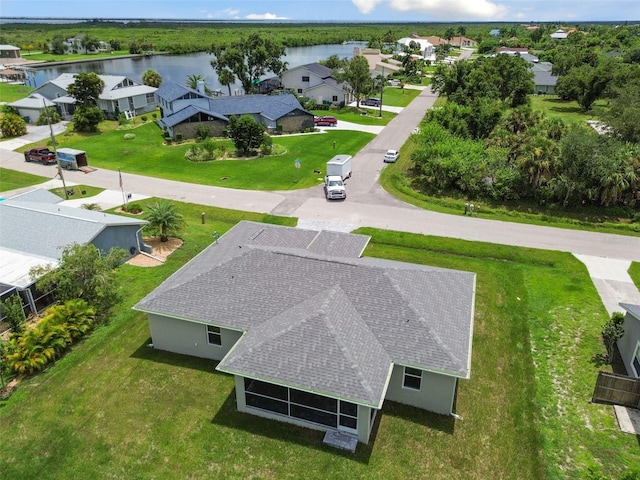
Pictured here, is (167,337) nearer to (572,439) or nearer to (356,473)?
(356,473)

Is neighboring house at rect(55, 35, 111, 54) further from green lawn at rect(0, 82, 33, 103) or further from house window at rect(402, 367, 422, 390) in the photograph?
house window at rect(402, 367, 422, 390)

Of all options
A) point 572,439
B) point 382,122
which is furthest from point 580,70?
point 572,439

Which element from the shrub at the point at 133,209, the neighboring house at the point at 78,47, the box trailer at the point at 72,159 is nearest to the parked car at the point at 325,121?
the box trailer at the point at 72,159

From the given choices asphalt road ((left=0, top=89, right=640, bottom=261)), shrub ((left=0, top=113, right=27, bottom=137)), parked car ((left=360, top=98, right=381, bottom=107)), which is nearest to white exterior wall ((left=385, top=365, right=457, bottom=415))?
asphalt road ((left=0, top=89, right=640, bottom=261))

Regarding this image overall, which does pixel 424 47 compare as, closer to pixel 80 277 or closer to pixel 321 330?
pixel 80 277

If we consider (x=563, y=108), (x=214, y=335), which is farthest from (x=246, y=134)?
(x=563, y=108)

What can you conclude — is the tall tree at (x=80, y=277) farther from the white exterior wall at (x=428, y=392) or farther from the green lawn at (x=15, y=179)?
the green lawn at (x=15, y=179)
